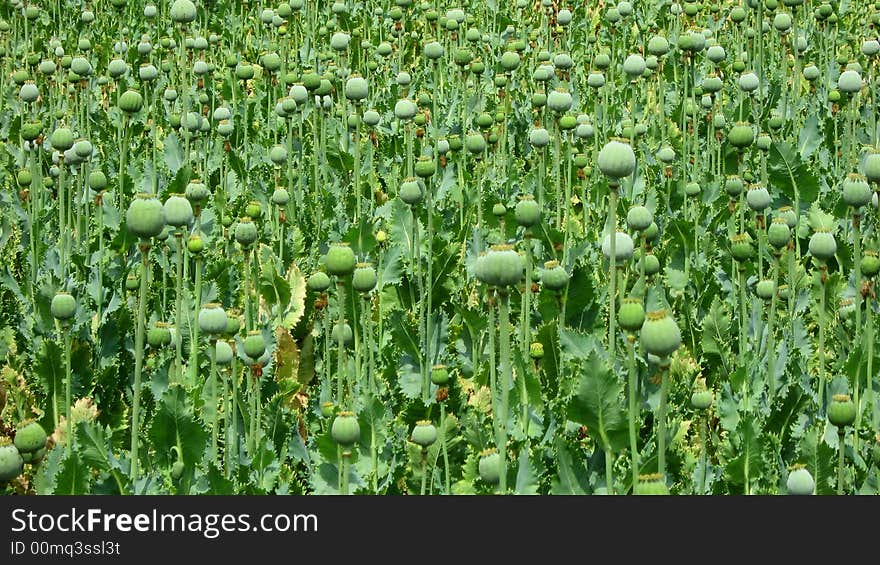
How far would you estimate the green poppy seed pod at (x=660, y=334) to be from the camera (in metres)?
2.08

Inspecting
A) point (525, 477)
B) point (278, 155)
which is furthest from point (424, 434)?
point (278, 155)

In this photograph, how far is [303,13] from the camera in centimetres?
758

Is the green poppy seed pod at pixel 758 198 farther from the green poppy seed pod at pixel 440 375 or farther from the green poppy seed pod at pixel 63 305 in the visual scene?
the green poppy seed pod at pixel 63 305

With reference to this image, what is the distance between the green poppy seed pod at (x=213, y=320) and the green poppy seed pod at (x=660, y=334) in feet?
3.47

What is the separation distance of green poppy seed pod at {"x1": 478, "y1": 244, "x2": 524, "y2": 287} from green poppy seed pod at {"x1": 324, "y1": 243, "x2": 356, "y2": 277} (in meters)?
0.44

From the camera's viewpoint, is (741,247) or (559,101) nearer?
(741,247)

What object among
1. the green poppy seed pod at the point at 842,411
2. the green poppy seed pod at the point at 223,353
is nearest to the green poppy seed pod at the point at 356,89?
the green poppy seed pod at the point at 223,353

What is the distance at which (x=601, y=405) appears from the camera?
268 centimetres

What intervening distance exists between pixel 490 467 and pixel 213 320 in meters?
0.73

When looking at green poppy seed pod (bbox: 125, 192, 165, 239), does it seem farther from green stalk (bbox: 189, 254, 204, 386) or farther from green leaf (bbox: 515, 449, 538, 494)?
green leaf (bbox: 515, 449, 538, 494)

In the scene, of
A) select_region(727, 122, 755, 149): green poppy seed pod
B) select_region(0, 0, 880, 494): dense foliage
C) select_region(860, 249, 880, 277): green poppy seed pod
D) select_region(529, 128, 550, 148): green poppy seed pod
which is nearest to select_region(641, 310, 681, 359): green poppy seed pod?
select_region(0, 0, 880, 494): dense foliage

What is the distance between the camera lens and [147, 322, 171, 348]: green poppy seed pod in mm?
3047

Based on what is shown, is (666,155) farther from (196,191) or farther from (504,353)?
(504,353)

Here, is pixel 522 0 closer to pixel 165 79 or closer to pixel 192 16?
pixel 165 79
